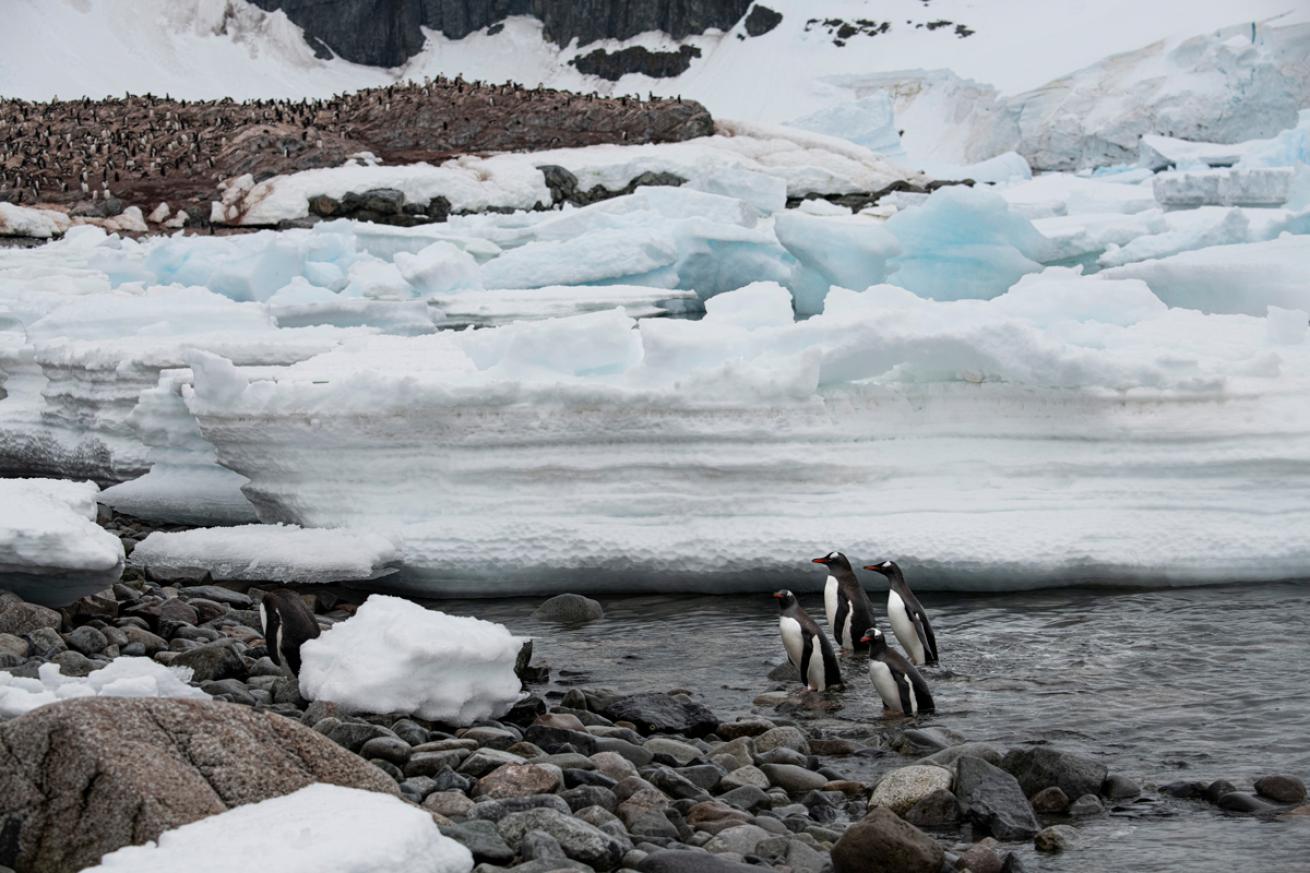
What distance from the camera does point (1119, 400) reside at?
6789 mm

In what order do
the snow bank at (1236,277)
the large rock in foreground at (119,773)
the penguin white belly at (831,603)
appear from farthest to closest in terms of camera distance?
1. the snow bank at (1236,277)
2. the penguin white belly at (831,603)
3. the large rock in foreground at (119,773)

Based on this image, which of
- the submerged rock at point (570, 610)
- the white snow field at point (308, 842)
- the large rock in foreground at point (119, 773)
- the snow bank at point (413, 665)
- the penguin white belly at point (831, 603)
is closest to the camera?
the white snow field at point (308, 842)

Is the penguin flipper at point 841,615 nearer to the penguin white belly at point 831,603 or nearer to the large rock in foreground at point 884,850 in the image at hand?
the penguin white belly at point 831,603

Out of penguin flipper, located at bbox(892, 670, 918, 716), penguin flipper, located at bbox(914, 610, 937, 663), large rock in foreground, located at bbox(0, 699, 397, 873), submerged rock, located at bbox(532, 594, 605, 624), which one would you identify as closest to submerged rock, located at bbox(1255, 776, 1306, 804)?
penguin flipper, located at bbox(892, 670, 918, 716)

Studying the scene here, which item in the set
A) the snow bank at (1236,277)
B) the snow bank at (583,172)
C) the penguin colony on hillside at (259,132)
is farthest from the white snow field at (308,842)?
the penguin colony on hillside at (259,132)

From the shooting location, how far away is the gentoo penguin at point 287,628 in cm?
520

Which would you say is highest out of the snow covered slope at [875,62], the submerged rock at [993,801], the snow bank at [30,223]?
the snow covered slope at [875,62]

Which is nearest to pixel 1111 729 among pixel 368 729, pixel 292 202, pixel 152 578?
pixel 368 729

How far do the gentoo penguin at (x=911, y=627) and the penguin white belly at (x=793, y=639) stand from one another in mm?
474

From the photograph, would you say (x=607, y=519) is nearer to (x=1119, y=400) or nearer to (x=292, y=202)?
(x=1119, y=400)

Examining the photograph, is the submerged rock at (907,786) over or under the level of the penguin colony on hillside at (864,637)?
under

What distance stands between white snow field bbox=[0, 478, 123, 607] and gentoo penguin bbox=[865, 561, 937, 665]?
2981 millimetres

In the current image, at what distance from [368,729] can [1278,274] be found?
27.2 feet

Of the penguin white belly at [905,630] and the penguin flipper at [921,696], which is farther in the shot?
the penguin white belly at [905,630]
